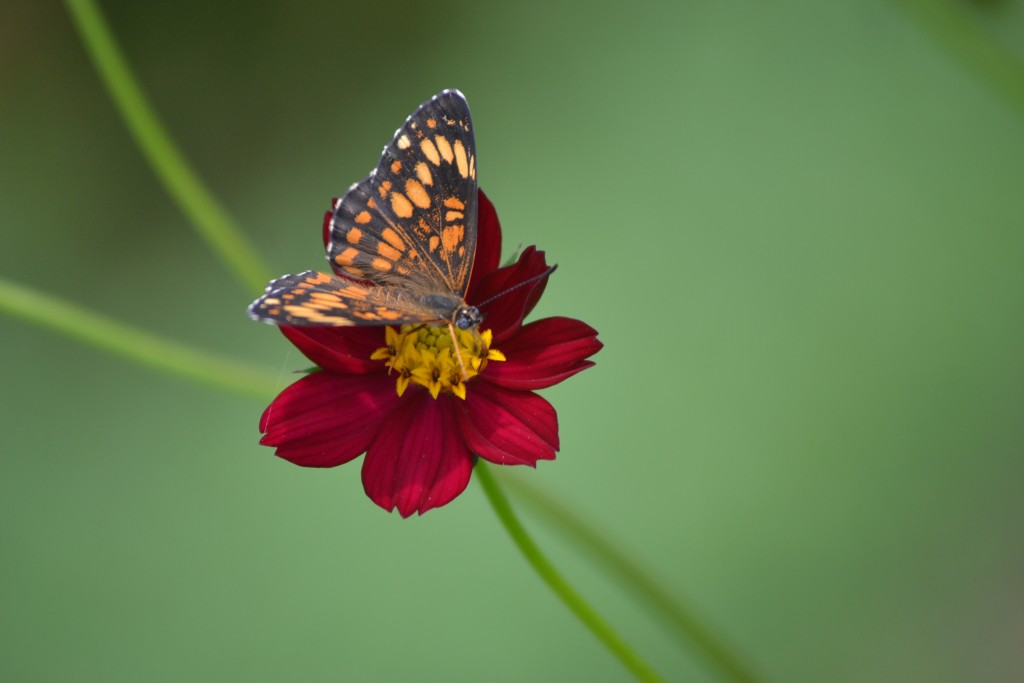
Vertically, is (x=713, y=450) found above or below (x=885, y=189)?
below

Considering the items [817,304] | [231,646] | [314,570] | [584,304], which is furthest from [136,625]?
[817,304]

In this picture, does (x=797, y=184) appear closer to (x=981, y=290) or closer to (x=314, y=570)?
(x=981, y=290)

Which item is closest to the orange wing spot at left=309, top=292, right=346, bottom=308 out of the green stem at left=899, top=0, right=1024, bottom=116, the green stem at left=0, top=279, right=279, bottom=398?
the green stem at left=0, top=279, right=279, bottom=398

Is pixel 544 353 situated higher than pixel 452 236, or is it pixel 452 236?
pixel 452 236

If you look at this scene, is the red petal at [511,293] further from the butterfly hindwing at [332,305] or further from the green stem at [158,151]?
the green stem at [158,151]

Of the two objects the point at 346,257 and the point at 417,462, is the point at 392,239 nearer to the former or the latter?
the point at 346,257

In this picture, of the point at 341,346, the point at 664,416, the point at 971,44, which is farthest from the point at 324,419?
the point at 664,416
